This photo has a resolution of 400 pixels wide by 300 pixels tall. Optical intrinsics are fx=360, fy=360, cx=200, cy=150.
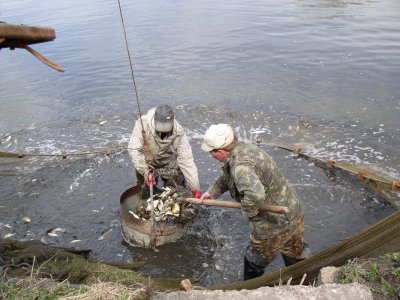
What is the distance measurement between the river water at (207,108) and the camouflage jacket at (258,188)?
5.14ft

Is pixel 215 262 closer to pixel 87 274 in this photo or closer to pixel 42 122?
pixel 87 274

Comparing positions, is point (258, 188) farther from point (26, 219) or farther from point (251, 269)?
point (26, 219)

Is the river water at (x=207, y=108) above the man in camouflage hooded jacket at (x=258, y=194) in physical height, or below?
below

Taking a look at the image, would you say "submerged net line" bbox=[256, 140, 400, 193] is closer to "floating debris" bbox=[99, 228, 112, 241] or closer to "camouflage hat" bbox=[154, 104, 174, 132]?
"camouflage hat" bbox=[154, 104, 174, 132]

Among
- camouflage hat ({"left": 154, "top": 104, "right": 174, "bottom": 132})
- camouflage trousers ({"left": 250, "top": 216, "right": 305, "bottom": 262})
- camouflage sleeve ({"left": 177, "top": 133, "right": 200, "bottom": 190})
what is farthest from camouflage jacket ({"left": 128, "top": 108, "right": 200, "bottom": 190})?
camouflage trousers ({"left": 250, "top": 216, "right": 305, "bottom": 262})

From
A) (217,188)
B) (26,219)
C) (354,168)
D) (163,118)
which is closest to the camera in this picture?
(217,188)

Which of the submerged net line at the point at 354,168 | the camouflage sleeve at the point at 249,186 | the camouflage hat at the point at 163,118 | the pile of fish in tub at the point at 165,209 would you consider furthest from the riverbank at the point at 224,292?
the submerged net line at the point at 354,168

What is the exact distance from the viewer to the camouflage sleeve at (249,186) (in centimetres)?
409

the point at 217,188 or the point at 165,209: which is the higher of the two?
the point at 217,188

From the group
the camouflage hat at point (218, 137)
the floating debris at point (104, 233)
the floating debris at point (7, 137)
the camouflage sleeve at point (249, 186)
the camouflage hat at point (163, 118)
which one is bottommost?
the floating debris at point (104, 233)

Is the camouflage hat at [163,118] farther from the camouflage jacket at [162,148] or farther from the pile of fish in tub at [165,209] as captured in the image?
the pile of fish in tub at [165,209]

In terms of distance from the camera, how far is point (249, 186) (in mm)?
4105

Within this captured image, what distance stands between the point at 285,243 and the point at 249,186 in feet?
3.99

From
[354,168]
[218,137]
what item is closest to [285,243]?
[218,137]
